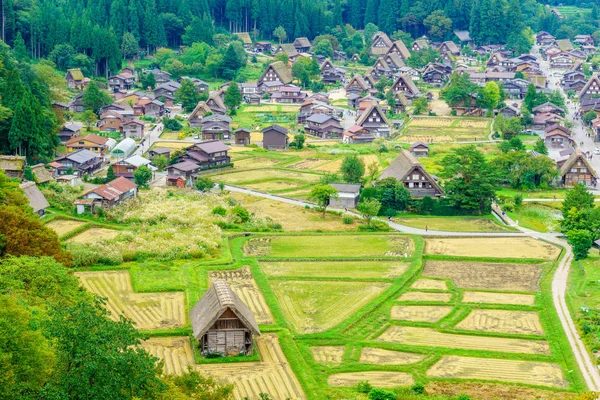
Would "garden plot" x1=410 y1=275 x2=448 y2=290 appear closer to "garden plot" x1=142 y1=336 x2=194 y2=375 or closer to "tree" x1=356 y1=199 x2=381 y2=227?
"tree" x1=356 y1=199 x2=381 y2=227

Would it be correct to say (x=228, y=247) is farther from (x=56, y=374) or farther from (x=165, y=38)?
(x=165, y=38)

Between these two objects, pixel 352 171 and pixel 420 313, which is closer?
pixel 420 313

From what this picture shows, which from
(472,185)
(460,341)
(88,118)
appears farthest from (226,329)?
(88,118)

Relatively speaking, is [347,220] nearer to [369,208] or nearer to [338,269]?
[369,208]

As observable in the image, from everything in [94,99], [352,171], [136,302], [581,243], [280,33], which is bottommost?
[136,302]

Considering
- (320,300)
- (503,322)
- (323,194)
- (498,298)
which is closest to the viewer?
(503,322)

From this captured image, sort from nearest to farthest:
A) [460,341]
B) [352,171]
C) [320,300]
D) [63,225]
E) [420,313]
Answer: [460,341] → [420,313] → [320,300] → [63,225] → [352,171]

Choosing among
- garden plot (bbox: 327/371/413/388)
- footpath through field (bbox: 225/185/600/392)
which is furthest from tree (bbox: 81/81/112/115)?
garden plot (bbox: 327/371/413/388)
